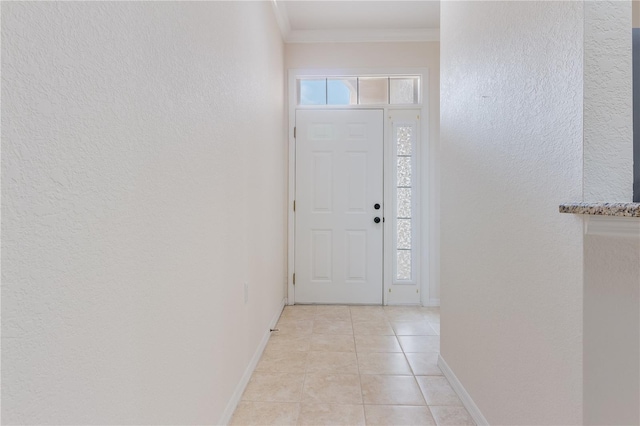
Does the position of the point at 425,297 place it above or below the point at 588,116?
below

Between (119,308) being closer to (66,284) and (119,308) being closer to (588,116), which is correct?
(66,284)

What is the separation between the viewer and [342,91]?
3.46 m

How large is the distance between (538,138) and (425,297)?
257 cm

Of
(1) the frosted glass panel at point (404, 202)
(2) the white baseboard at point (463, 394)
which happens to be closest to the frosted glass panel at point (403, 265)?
(1) the frosted glass panel at point (404, 202)

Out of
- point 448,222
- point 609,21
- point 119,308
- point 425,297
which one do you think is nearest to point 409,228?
point 425,297

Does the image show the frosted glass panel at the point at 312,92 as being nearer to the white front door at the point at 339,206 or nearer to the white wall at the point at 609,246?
the white front door at the point at 339,206

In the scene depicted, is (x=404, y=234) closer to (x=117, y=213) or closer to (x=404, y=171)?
(x=404, y=171)

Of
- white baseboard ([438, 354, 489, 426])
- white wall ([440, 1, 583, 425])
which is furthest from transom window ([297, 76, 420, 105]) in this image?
white baseboard ([438, 354, 489, 426])

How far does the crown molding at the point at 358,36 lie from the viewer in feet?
11.0

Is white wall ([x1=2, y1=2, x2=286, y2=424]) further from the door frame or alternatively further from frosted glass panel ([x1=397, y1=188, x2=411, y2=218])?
frosted glass panel ([x1=397, y1=188, x2=411, y2=218])

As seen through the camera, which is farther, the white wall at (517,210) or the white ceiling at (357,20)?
the white ceiling at (357,20)

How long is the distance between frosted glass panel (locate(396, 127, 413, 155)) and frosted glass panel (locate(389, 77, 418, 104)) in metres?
0.30

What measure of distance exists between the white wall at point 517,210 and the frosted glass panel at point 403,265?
155 centimetres

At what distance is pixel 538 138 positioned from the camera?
3.72ft
